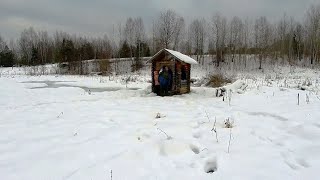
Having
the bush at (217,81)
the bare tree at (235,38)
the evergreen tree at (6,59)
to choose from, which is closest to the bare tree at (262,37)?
the bare tree at (235,38)

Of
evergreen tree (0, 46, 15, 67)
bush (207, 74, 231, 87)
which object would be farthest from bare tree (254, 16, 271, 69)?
evergreen tree (0, 46, 15, 67)

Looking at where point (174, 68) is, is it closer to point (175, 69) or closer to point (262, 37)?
point (175, 69)

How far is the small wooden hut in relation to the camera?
15.6 m

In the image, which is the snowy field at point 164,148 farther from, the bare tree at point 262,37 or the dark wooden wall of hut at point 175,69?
the bare tree at point 262,37

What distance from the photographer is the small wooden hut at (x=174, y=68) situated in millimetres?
15586

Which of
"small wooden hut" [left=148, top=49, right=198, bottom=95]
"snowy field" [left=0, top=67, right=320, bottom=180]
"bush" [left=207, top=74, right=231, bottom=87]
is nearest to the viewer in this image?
"snowy field" [left=0, top=67, right=320, bottom=180]

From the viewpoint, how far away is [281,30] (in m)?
60.1

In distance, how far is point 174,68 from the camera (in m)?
15.6

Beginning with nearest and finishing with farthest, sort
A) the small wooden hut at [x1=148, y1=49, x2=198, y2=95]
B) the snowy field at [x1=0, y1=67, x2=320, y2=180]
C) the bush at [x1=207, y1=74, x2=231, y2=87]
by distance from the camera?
the snowy field at [x1=0, y1=67, x2=320, y2=180], the small wooden hut at [x1=148, y1=49, x2=198, y2=95], the bush at [x1=207, y1=74, x2=231, y2=87]

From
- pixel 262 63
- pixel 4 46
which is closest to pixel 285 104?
pixel 262 63

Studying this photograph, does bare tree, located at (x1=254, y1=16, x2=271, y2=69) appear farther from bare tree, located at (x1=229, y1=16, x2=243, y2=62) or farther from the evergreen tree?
the evergreen tree

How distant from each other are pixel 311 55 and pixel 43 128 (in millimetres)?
54320


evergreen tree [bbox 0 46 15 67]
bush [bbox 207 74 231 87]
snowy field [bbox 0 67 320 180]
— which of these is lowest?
snowy field [bbox 0 67 320 180]

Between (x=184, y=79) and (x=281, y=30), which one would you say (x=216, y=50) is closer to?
(x=281, y=30)
